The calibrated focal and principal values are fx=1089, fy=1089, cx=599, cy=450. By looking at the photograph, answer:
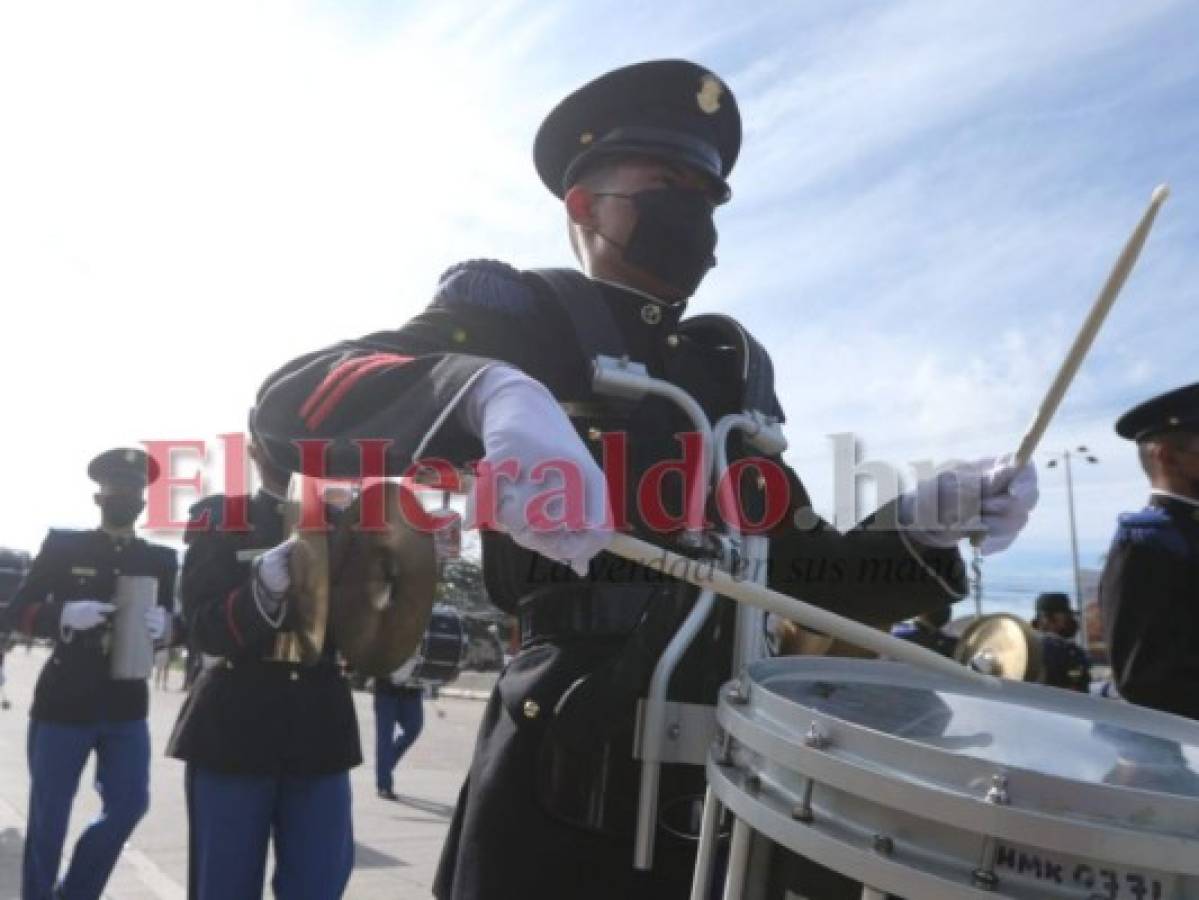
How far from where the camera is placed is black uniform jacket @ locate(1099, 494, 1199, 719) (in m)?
3.42

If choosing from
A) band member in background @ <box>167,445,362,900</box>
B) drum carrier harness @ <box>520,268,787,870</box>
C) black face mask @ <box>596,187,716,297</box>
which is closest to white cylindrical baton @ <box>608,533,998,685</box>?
drum carrier harness @ <box>520,268,787,870</box>

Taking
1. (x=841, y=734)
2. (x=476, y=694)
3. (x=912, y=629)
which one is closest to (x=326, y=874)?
(x=841, y=734)

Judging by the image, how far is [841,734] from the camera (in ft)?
4.00

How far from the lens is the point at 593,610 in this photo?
180 centimetres

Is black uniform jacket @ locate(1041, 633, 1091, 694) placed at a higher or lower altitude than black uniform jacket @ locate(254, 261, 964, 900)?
lower

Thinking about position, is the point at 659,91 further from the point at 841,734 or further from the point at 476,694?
the point at 476,694

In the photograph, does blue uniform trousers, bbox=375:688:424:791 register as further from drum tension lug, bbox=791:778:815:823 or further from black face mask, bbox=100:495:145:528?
drum tension lug, bbox=791:778:815:823

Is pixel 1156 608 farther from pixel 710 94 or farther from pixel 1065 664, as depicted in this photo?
pixel 1065 664

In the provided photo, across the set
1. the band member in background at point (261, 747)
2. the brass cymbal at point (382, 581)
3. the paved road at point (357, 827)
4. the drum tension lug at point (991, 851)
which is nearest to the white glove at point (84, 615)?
the paved road at point (357, 827)

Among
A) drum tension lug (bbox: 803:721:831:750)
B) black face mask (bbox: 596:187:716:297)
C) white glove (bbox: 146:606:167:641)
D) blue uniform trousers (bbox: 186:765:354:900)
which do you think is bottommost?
blue uniform trousers (bbox: 186:765:354:900)

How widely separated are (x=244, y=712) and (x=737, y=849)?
2.56m

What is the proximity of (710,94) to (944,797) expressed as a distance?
1561mm

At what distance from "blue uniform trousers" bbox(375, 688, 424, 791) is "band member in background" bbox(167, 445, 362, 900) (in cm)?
452

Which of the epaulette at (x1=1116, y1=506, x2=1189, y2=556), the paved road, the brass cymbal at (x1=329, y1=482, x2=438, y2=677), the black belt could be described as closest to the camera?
the black belt
